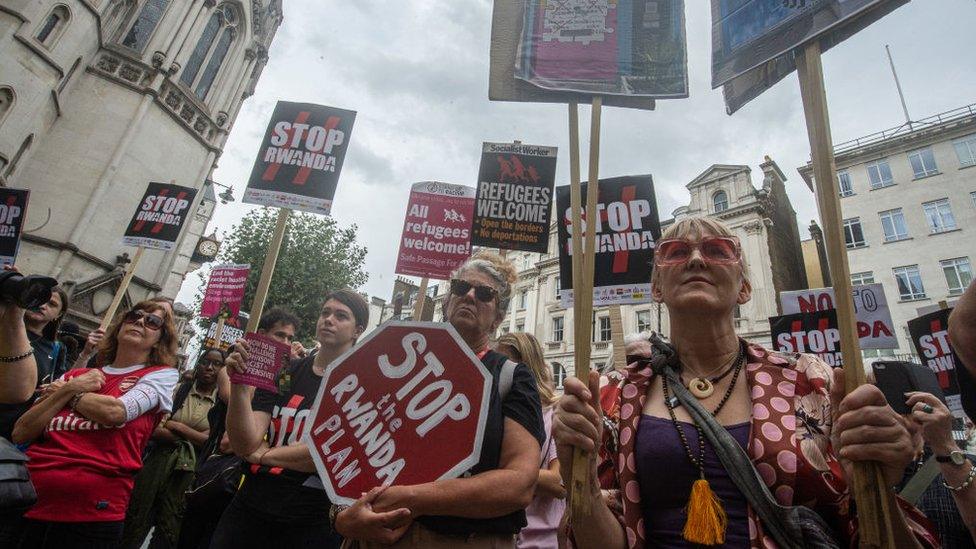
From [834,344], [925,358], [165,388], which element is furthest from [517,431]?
[834,344]

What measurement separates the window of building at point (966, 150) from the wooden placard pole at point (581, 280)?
99.1 feet

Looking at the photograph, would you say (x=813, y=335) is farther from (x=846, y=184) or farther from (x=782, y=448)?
(x=846, y=184)

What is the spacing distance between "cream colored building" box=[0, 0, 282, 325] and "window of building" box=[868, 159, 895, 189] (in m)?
33.8

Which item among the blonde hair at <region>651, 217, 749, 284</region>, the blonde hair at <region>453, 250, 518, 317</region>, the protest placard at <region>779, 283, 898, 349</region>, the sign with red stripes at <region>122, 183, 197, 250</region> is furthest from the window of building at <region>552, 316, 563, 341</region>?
the blonde hair at <region>651, 217, 749, 284</region>

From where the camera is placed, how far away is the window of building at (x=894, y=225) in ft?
75.4

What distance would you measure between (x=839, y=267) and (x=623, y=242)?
377 centimetres

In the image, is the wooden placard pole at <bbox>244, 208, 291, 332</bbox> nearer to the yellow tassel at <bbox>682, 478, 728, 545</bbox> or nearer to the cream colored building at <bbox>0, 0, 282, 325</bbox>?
the yellow tassel at <bbox>682, 478, 728, 545</bbox>

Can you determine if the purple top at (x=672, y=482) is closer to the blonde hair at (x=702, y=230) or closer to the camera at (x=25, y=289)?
the blonde hair at (x=702, y=230)

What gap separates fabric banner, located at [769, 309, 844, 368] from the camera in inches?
247

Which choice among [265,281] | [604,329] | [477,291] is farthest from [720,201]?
[265,281]

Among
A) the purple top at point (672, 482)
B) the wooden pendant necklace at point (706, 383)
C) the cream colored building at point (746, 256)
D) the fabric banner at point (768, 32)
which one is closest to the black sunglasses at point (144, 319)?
the purple top at point (672, 482)

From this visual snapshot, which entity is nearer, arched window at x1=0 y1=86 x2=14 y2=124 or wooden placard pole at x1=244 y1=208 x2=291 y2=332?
wooden placard pole at x1=244 y1=208 x2=291 y2=332

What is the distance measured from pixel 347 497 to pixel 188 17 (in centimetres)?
2733

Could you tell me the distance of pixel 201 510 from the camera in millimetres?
3754
